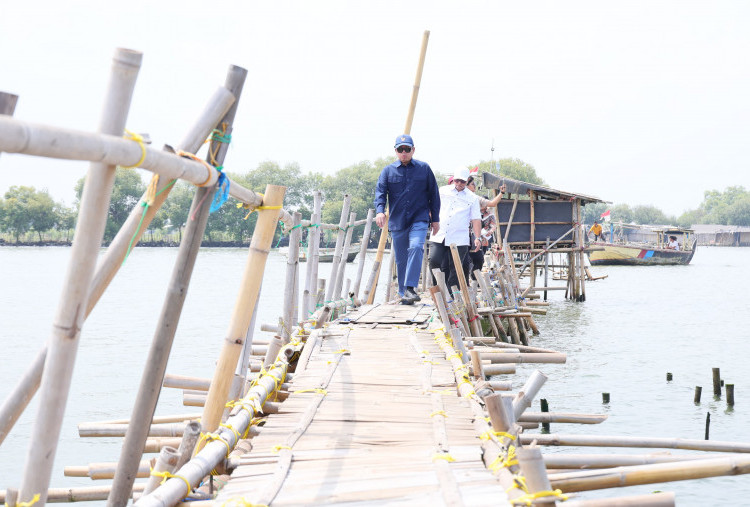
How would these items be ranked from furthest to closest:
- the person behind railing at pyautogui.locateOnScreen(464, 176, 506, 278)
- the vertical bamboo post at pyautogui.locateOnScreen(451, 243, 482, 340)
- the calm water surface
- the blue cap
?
the person behind railing at pyautogui.locateOnScreen(464, 176, 506, 278), the calm water surface, the vertical bamboo post at pyautogui.locateOnScreen(451, 243, 482, 340), the blue cap

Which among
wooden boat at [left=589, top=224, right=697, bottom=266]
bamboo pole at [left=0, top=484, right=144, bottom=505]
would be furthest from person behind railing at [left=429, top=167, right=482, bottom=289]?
wooden boat at [left=589, top=224, right=697, bottom=266]

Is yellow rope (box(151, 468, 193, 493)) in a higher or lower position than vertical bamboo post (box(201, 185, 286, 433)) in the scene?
lower

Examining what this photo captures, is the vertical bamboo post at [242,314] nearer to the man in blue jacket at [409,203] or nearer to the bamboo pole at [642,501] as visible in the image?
the bamboo pole at [642,501]

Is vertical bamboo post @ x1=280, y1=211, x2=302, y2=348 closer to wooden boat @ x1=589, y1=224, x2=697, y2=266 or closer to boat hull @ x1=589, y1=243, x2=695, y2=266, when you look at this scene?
wooden boat @ x1=589, y1=224, x2=697, y2=266

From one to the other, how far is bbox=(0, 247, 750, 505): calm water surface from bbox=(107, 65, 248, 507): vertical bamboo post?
4436 millimetres

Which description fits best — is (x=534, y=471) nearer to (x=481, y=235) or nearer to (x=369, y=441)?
(x=369, y=441)

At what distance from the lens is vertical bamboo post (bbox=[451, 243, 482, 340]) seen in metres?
9.97

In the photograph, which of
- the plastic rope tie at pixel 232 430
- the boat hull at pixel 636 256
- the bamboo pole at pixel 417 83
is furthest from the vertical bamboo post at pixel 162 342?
the boat hull at pixel 636 256

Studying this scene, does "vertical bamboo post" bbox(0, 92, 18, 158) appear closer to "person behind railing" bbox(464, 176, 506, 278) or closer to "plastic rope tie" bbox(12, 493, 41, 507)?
"plastic rope tie" bbox(12, 493, 41, 507)

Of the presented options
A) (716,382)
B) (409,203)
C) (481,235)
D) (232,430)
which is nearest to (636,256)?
(716,382)

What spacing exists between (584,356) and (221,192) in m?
14.4

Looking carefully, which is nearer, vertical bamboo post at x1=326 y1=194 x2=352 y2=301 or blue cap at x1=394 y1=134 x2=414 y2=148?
blue cap at x1=394 y1=134 x2=414 y2=148

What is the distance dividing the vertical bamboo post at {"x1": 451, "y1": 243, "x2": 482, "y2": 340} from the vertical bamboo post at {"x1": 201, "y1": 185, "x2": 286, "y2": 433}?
19.9ft

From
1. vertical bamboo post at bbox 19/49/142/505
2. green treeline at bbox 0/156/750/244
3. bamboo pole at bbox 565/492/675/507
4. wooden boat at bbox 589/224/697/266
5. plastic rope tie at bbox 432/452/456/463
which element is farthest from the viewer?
green treeline at bbox 0/156/750/244
